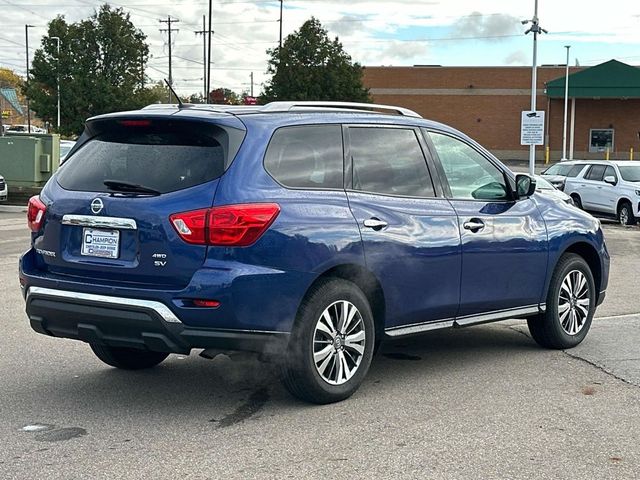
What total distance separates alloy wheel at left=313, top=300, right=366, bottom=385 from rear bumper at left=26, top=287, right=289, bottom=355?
323mm

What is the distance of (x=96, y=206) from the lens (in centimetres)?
537

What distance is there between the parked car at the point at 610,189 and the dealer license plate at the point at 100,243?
17646mm

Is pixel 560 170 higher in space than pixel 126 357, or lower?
higher

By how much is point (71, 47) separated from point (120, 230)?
4827 cm

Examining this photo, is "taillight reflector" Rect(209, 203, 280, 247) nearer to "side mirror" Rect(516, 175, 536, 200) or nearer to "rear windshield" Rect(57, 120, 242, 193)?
"rear windshield" Rect(57, 120, 242, 193)

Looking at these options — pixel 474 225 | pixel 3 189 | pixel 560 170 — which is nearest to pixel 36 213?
pixel 474 225

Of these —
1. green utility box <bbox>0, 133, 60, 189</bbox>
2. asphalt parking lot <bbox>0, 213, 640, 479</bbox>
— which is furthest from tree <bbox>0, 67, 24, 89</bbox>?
asphalt parking lot <bbox>0, 213, 640, 479</bbox>

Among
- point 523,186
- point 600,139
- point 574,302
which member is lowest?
point 574,302

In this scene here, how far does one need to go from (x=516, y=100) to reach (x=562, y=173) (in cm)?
3907

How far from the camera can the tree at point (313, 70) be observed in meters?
50.3

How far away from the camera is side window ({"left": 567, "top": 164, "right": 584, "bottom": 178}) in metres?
23.5

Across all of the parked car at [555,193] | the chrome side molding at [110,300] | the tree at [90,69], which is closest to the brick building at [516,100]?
the tree at [90,69]

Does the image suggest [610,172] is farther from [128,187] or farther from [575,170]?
[128,187]

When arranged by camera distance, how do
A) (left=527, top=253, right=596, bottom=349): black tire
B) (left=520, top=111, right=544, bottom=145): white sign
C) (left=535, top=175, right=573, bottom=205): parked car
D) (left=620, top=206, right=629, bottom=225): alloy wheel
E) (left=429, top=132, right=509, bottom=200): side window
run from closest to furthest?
1. (left=429, top=132, right=509, bottom=200): side window
2. (left=527, top=253, right=596, bottom=349): black tire
3. (left=535, top=175, right=573, bottom=205): parked car
4. (left=620, top=206, right=629, bottom=225): alloy wheel
5. (left=520, top=111, right=544, bottom=145): white sign
